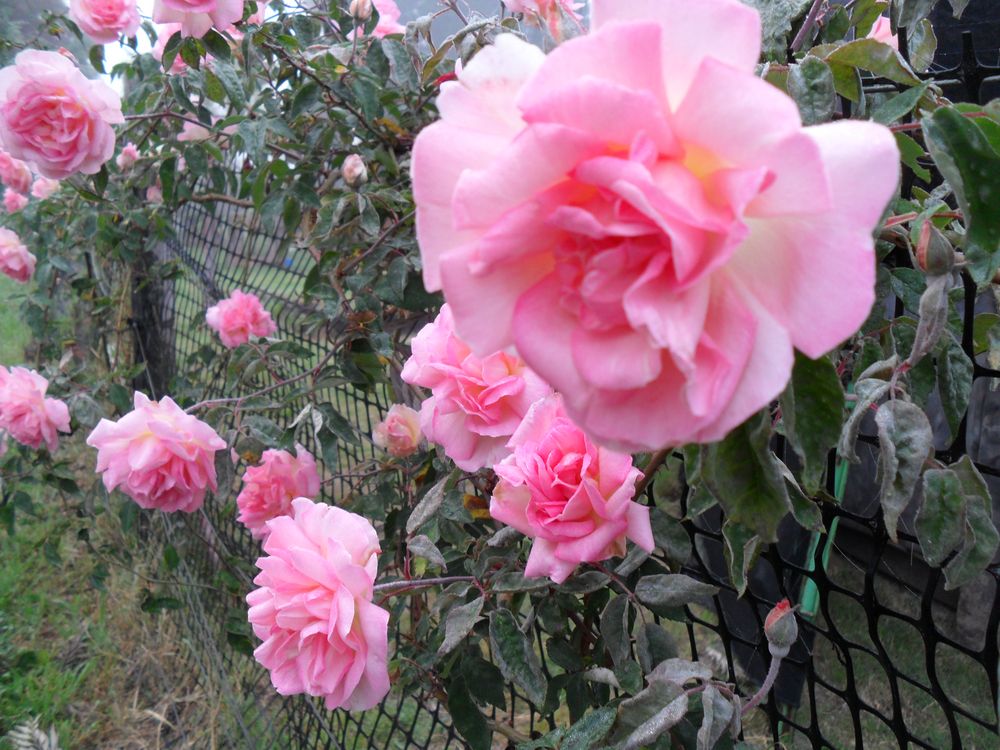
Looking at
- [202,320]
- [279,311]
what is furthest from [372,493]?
[202,320]

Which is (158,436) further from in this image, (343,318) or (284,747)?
(284,747)

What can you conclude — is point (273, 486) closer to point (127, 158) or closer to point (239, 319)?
point (239, 319)

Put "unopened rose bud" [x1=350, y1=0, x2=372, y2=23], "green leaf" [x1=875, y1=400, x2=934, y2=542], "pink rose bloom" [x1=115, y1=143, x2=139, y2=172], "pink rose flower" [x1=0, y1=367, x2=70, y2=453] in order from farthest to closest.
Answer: "pink rose bloom" [x1=115, y1=143, x2=139, y2=172], "pink rose flower" [x1=0, y1=367, x2=70, y2=453], "unopened rose bud" [x1=350, y1=0, x2=372, y2=23], "green leaf" [x1=875, y1=400, x2=934, y2=542]

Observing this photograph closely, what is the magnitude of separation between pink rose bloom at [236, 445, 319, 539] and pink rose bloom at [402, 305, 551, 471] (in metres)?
0.57

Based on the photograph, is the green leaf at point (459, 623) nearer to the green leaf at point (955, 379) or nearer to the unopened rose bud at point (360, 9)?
the green leaf at point (955, 379)

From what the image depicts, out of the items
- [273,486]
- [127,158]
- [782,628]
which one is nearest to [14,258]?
[127,158]

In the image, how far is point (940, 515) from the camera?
0.43m

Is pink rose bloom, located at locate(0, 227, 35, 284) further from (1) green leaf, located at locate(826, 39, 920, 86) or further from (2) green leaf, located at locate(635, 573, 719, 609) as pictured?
(1) green leaf, located at locate(826, 39, 920, 86)

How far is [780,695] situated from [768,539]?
1441 millimetres

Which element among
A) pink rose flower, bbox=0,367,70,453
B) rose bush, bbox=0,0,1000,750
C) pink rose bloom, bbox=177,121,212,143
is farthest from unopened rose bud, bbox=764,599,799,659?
pink rose flower, bbox=0,367,70,453

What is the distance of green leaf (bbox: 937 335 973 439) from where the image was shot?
0.46 metres

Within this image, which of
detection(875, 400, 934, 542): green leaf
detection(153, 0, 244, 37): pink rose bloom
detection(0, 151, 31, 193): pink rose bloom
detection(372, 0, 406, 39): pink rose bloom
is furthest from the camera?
detection(0, 151, 31, 193): pink rose bloom

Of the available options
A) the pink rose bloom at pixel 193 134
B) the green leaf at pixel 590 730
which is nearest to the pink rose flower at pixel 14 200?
the pink rose bloom at pixel 193 134

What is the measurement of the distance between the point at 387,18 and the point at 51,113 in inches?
22.7
